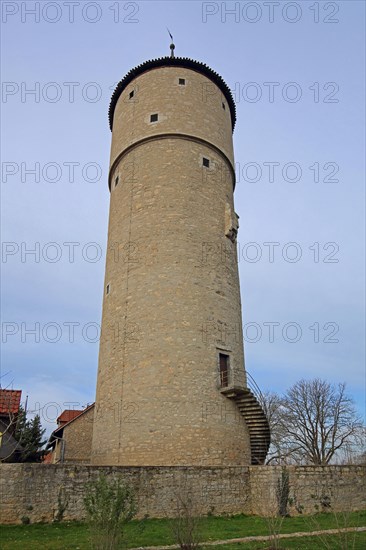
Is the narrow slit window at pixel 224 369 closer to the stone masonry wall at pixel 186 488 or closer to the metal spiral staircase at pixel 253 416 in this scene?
the metal spiral staircase at pixel 253 416

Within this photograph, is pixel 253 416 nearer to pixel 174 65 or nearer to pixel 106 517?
pixel 106 517

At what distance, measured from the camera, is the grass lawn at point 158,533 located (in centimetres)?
752

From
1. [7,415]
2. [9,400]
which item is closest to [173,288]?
[9,400]

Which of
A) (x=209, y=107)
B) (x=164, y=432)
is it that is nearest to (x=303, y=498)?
(x=164, y=432)

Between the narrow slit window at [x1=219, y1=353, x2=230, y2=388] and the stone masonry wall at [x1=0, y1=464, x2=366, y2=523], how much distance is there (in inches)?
113

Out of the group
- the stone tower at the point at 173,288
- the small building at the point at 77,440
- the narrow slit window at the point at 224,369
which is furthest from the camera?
the small building at the point at 77,440

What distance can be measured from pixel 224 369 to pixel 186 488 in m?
4.44

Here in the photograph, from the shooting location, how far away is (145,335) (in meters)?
14.1

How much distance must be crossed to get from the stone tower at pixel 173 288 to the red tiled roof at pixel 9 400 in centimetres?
342

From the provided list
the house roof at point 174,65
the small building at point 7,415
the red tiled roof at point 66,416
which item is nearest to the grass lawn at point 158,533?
the small building at point 7,415

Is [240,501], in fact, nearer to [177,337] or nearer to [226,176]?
[177,337]

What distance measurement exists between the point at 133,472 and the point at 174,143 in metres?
11.2

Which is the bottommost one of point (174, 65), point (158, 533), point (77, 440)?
point (158, 533)

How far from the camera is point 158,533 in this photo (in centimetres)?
867
